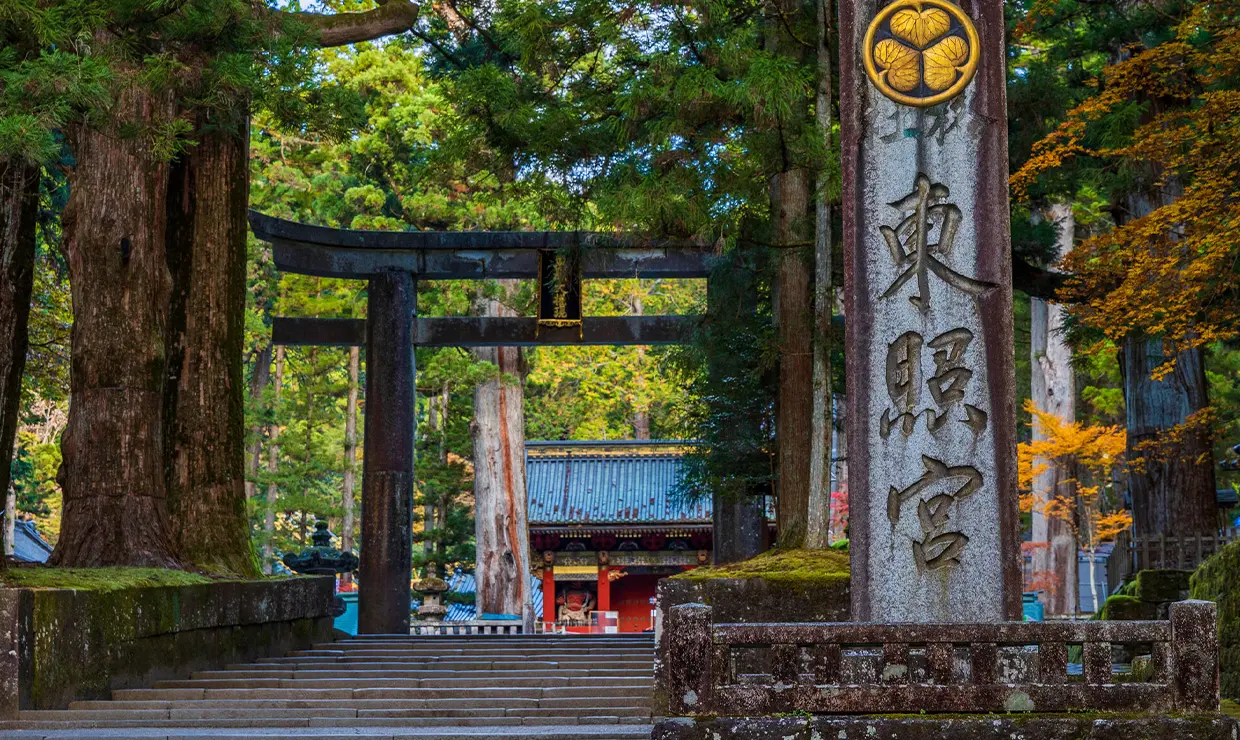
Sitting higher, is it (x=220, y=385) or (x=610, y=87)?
(x=610, y=87)

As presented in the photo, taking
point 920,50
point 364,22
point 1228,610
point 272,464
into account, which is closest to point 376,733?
point 920,50

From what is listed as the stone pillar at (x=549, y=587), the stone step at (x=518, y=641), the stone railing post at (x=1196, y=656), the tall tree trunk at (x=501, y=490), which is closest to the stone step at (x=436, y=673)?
the stone step at (x=518, y=641)

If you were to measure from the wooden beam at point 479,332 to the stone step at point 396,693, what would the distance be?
920 cm

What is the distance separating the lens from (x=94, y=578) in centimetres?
930

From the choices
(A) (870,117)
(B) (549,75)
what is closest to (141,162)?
(B) (549,75)

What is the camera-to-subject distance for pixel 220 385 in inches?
487

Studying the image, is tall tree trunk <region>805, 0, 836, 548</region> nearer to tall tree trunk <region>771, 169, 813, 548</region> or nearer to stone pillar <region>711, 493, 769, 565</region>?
tall tree trunk <region>771, 169, 813, 548</region>

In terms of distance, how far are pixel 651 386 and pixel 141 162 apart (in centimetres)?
2369

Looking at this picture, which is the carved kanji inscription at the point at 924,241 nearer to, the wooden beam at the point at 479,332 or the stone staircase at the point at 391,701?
the stone staircase at the point at 391,701

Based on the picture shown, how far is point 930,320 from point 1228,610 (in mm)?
4122

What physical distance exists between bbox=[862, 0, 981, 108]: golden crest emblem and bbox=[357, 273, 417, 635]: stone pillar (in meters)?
10.5

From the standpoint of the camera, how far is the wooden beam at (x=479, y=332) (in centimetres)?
1819

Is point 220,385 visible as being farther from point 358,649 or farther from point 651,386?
point 651,386

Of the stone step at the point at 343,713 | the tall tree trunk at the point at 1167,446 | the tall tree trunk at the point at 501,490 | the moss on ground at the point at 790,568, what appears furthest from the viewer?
the tall tree trunk at the point at 501,490
